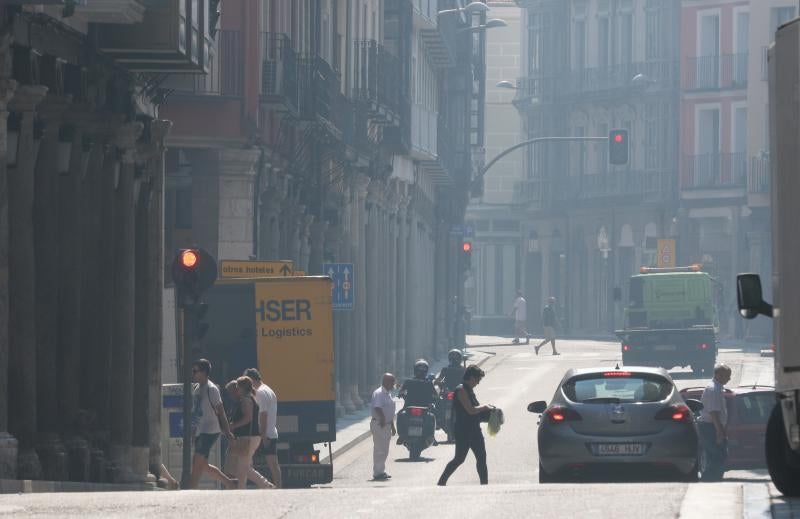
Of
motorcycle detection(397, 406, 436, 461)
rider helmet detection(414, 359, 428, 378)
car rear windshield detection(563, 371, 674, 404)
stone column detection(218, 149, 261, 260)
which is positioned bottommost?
motorcycle detection(397, 406, 436, 461)

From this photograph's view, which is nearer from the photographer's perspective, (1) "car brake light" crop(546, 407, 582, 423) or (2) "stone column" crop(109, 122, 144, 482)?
(1) "car brake light" crop(546, 407, 582, 423)

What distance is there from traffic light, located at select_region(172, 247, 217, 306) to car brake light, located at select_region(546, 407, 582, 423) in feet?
15.6

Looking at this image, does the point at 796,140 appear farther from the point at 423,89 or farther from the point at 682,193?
the point at 682,193

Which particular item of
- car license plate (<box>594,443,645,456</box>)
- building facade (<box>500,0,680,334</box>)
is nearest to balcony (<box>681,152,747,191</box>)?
building facade (<box>500,0,680,334</box>)


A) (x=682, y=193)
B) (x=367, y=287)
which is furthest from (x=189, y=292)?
(x=682, y=193)

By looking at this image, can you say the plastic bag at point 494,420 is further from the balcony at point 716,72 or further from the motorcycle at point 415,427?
the balcony at point 716,72

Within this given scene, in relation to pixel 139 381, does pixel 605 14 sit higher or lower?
higher

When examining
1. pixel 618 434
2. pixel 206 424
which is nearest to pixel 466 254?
pixel 206 424

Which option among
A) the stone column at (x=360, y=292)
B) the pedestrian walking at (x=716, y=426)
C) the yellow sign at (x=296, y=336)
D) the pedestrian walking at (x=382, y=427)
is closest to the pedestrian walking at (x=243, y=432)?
the yellow sign at (x=296, y=336)

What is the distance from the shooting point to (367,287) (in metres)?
50.2

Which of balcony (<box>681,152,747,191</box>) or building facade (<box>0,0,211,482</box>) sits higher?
balcony (<box>681,152,747,191</box>)

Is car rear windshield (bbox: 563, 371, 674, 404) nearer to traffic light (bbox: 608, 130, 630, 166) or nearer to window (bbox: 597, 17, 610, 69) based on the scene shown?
traffic light (bbox: 608, 130, 630, 166)

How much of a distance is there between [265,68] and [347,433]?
21.7 ft

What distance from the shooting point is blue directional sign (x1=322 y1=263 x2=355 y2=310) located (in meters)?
39.5
